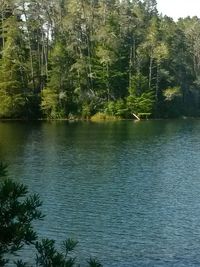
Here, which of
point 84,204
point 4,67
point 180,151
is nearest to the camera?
point 84,204

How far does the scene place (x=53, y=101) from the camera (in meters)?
89.5

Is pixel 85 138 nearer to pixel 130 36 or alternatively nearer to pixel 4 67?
pixel 4 67

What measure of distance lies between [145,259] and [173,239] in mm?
3074

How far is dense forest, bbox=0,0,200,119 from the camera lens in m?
89.8

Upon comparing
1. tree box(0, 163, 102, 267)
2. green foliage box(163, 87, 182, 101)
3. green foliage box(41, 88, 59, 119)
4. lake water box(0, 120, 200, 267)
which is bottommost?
lake water box(0, 120, 200, 267)

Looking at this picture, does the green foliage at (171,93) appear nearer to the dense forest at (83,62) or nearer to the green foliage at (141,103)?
the dense forest at (83,62)

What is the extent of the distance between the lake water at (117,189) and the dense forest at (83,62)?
23030 mm

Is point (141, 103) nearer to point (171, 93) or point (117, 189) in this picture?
point (171, 93)

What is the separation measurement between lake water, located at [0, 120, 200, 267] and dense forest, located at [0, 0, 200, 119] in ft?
75.6

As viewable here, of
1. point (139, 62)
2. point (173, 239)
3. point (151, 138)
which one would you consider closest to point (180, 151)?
point (151, 138)

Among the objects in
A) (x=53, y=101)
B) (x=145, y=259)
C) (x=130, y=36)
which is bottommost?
(x=145, y=259)

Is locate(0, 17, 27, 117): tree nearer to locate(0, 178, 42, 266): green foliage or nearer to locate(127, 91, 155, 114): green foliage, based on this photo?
locate(127, 91, 155, 114): green foliage

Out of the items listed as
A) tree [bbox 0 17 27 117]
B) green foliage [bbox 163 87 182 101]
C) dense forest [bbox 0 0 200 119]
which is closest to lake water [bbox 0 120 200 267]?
tree [bbox 0 17 27 117]

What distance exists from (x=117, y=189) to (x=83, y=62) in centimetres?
6130
